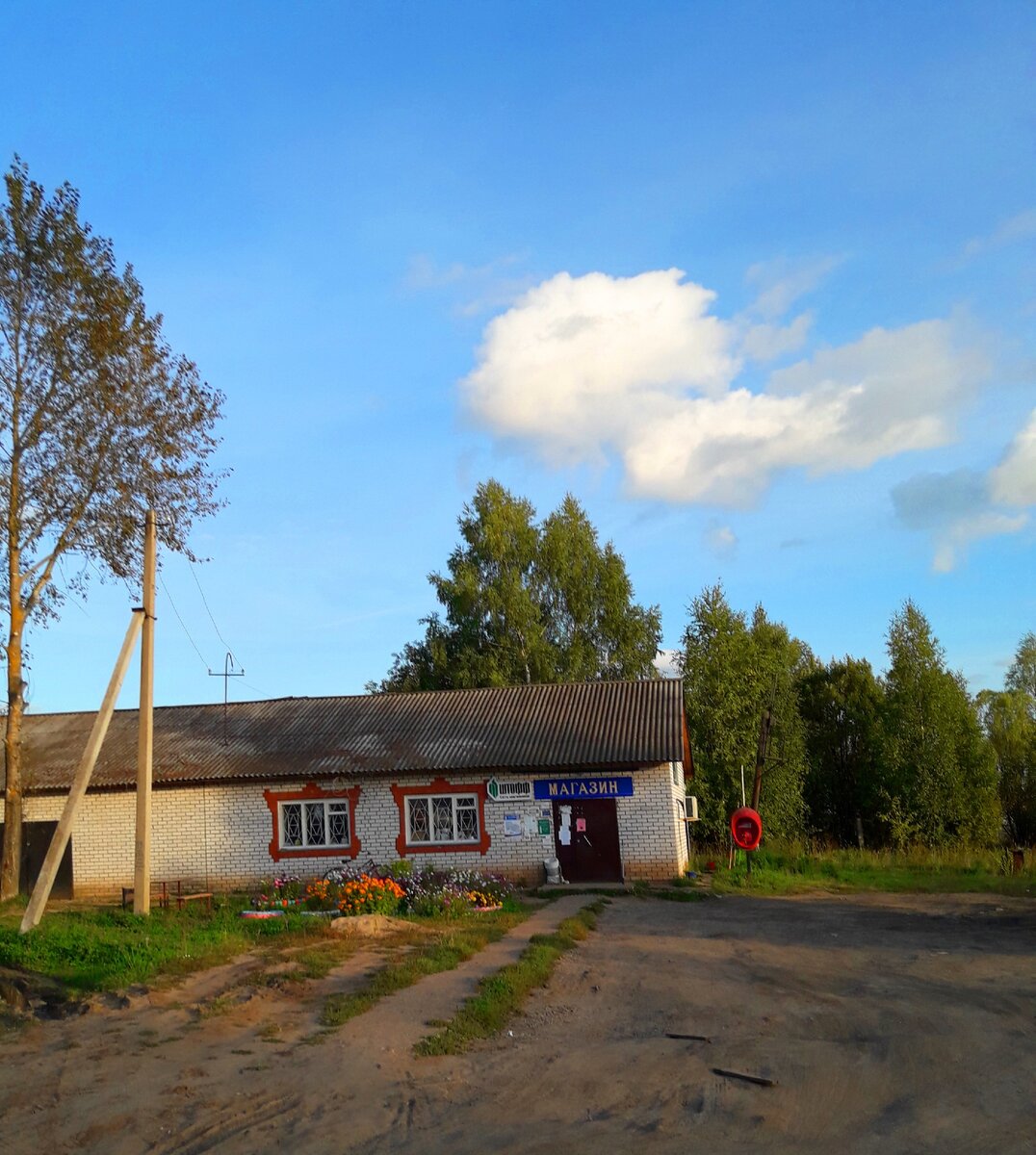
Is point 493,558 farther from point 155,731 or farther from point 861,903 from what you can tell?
point 861,903

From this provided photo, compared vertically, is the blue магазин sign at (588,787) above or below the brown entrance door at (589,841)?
above

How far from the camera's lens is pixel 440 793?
74.5 ft

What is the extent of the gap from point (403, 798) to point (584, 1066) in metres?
15.3

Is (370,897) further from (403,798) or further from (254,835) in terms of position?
(254,835)

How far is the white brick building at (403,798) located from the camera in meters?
22.0

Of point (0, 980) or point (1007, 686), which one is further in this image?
point (1007, 686)

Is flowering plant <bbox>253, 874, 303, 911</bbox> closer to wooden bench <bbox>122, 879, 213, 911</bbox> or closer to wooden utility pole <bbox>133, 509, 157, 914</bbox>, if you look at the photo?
wooden bench <bbox>122, 879, 213, 911</bbox>

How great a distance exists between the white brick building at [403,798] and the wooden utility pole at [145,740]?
6.65 meters

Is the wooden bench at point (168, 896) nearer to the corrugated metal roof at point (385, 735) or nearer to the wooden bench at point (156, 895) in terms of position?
the wooden bench at point (156, 895)

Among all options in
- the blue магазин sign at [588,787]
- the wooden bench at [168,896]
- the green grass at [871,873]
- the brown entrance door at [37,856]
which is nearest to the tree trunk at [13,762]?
the brown entrance door at [37,856]

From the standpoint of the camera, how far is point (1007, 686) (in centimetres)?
5256

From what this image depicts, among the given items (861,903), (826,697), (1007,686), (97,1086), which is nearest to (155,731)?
(861,903)

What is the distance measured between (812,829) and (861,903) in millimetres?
18466

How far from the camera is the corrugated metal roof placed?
22578 mm
